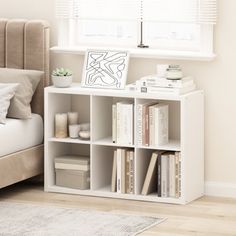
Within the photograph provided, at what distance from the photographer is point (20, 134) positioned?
5363 mm

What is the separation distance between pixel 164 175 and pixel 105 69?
79cm

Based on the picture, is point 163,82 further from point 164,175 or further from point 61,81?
point 61,81

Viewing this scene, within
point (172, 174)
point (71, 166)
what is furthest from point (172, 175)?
point (71, 166)

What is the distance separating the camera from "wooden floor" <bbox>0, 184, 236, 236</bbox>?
15.1 ft

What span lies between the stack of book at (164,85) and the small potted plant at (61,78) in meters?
0.50

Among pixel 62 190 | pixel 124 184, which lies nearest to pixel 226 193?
pixel 124 184

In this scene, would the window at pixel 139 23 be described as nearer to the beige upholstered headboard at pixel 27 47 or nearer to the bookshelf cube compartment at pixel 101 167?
the beige upholstered headboard at pixel 27 47

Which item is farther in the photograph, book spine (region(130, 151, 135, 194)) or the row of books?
book spine (region(130, 151, 135, 194))

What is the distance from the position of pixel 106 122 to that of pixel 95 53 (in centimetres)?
45

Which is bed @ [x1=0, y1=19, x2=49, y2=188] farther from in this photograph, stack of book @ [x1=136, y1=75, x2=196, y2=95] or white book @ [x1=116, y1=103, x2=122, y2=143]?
stack of book @ [x1=136, y1=75, x2=196, y2=95]

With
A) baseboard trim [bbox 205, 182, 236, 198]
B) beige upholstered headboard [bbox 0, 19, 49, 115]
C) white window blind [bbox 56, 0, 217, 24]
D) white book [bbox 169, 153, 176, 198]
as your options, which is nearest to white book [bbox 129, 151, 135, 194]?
white book [bbox 169, 153, 176, 198]

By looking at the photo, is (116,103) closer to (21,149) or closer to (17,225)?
(21,149)

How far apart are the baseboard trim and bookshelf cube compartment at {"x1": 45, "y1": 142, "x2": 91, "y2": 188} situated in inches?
34.1

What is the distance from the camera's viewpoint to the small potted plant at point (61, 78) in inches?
214
